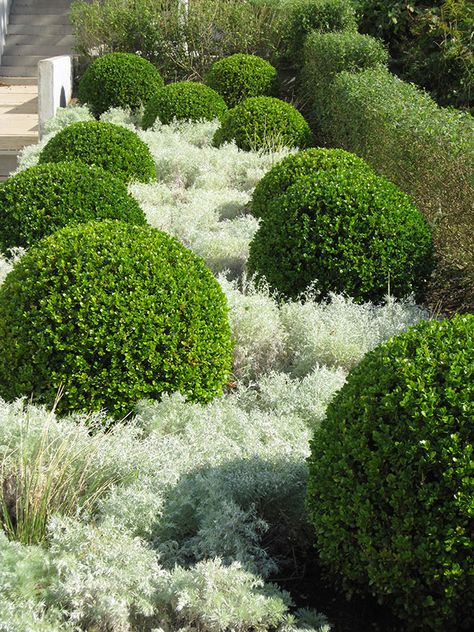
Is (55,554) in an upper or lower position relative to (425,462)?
lower

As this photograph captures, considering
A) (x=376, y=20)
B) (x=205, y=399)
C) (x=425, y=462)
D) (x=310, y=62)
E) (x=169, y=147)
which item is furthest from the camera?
(x=376, y=20)

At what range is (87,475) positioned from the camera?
3.44m

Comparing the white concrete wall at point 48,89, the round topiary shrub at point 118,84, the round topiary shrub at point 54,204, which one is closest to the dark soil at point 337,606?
the round topiary shrub at point 54,204

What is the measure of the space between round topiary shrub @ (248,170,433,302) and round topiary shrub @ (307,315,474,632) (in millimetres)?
2436

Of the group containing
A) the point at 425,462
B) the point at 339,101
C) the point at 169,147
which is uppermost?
the point at 425,462

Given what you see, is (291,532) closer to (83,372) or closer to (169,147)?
(83,372)

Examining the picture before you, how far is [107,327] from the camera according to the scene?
13.4ft

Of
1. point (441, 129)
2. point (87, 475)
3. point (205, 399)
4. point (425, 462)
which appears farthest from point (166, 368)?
point (441, 129)

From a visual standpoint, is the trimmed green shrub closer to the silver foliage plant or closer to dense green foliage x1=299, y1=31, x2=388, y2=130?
dense green foliage x1=299, y1=31, x2=388, y2=130

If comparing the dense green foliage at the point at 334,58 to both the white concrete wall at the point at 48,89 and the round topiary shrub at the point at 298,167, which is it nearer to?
the white concrete wall at the point at 48,89

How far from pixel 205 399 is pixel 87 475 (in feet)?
3.44

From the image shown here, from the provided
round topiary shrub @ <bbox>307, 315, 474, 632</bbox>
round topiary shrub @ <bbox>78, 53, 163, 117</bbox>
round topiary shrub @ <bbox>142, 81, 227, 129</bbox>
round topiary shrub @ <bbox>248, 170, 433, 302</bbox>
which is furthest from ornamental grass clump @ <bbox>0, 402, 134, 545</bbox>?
round topiary shrub @ <bbox>78, 53, 163, 117</bbox>

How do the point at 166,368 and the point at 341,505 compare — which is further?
the point at 166,368

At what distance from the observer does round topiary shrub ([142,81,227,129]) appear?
11172 mm
